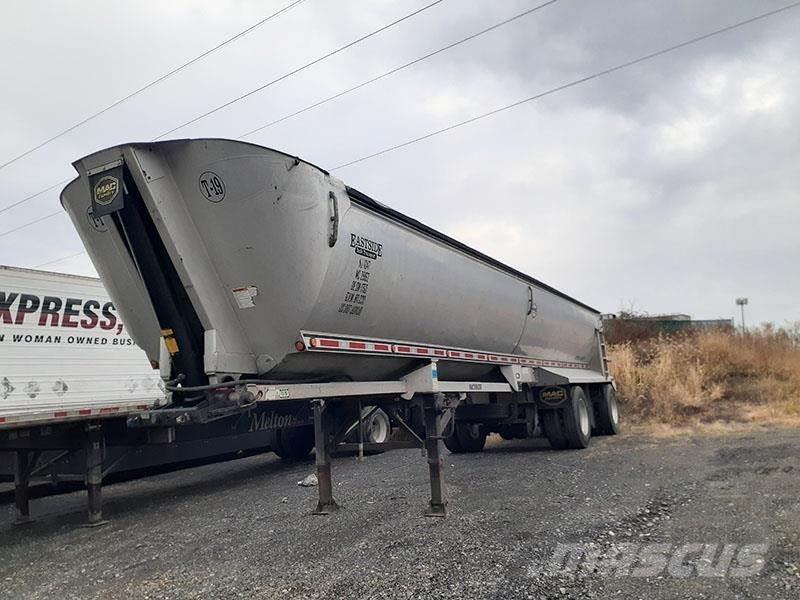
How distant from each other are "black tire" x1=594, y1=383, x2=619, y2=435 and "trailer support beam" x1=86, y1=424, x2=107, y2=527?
10781 mm

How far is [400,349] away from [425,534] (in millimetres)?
1843

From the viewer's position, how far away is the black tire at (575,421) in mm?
12070

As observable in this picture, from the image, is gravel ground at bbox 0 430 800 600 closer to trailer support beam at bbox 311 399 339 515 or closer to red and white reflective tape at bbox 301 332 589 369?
trailer support beam at bbox 311 399 339 515

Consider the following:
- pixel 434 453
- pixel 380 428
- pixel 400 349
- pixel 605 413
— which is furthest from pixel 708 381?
pixel 400 349

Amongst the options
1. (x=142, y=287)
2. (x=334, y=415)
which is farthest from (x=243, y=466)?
(x=142, y=287)

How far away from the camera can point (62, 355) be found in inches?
350

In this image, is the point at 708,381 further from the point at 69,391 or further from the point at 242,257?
the point at 242,257

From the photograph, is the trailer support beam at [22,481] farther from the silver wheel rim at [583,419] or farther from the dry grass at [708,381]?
the dry grass at [708,381]

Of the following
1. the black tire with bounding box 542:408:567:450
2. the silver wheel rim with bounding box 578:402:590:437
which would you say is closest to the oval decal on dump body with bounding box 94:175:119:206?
the black tire with bounding box 542:408:567:450

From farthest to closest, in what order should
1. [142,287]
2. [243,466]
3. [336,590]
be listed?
1. [243,466]
2. [142,287]
3. [336,590]

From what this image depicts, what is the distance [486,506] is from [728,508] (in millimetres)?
2524

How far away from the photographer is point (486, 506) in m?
7.44

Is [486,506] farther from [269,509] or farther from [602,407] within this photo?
[602,407]

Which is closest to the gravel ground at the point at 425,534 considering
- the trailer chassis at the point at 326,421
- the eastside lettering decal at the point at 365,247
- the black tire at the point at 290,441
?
the trailer chassis at the point at 326,421
